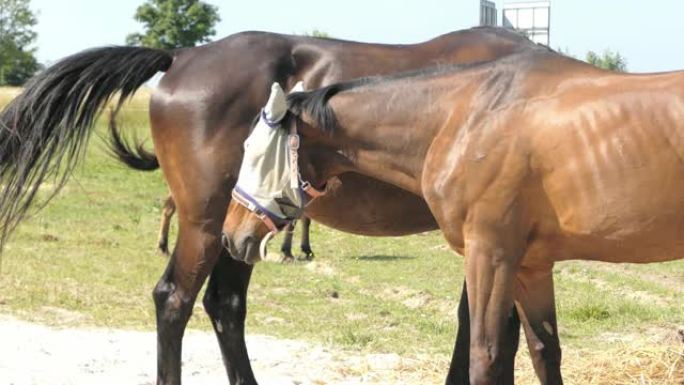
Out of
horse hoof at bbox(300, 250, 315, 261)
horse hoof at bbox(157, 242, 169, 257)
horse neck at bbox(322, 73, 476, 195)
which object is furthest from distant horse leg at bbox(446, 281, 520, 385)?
horse hoof at bbox(157, 242, 169, 257)

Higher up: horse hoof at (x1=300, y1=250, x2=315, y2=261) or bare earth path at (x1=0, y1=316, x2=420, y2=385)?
bare earth path at (x1=0, y1=316, x2=420, y2=385)

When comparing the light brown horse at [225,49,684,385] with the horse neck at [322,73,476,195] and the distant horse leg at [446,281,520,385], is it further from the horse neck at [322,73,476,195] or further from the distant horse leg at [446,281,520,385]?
the distant horse leg at [446,281,520,385]

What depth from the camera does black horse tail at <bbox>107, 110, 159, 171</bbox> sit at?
6.67 metres

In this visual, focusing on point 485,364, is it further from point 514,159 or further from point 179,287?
point 179,287

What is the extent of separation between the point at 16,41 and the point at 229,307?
6888 centimetres

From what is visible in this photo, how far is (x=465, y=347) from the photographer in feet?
18.6

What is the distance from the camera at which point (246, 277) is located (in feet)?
20.2

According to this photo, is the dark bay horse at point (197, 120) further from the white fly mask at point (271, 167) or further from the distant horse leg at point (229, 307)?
the white fly mask at point (271, 167)

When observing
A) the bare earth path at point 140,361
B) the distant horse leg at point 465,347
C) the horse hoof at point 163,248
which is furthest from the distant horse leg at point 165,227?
the distant horse leg at point 465,347

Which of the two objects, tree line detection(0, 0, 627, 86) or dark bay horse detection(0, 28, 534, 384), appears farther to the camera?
tree line detection(0, 0, 627, 86)

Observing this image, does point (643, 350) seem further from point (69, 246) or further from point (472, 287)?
point (69, 246)

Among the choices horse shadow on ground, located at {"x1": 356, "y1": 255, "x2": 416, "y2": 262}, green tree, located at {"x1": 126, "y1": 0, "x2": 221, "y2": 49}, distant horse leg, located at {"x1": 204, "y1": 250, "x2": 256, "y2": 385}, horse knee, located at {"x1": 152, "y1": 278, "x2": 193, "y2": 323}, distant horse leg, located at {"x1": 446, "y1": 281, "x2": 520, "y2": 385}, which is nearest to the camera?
distant horse leg, located at {"x1": 446, "y1": 281, "x2": 520, "y2": 385}

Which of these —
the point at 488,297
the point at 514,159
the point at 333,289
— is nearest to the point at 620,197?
the point at 514,159

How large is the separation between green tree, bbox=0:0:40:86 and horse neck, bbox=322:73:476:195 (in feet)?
220
